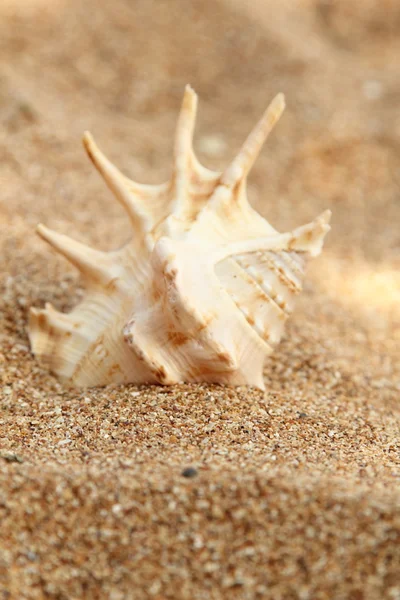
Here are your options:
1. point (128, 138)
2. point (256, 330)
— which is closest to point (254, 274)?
point (256, 330)

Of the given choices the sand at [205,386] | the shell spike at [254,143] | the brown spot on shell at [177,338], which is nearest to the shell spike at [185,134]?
the shell spike at [254,143]

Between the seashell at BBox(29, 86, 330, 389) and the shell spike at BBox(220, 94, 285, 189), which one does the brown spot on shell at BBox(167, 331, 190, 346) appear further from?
the shell spike at BBox(220, 94, 285, 189)

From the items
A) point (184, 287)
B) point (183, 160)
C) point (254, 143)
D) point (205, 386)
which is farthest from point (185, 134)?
point (205, 386)

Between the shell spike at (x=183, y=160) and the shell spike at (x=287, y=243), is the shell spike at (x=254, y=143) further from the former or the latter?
the shell spike at (x=287, y=243)

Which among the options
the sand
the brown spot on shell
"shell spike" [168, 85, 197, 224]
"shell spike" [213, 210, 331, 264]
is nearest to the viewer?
the sand

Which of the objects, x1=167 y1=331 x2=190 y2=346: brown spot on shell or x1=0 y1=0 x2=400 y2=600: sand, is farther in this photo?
x1=167 y1=331 x2=190 y2=346: brown spot on shell

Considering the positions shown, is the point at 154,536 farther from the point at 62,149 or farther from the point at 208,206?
the point at 62,149

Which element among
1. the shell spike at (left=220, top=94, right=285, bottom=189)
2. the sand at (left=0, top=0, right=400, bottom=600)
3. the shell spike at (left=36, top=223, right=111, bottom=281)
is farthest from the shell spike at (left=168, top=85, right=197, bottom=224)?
the sand at (left=0, top=0, right=400, bottom=600)
